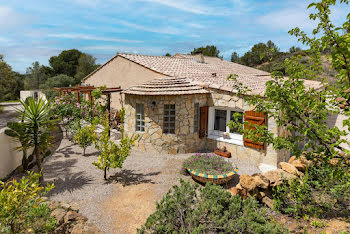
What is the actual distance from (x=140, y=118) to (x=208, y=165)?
5325 mm

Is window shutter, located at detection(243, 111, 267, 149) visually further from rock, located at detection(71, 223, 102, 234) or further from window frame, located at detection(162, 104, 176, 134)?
rock, located at detection(71, 223, 102, 234)

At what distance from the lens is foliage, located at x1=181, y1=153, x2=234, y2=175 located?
895cm

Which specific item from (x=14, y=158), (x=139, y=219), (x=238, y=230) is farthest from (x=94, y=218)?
(x=14, y=158)

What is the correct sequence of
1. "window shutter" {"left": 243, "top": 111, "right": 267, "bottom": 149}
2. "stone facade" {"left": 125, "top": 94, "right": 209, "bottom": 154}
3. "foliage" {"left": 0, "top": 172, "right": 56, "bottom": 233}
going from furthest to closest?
1. "stone facade" {"left": 125, "top": 94, "right": 209, "bottom": 154}
2. "window shutter" {"left": 243, "top": 111, "right": 267, "bottom": 149}
3. "foliage" {"left": 0, "top": 172, "right": 56, "bottom": 233}

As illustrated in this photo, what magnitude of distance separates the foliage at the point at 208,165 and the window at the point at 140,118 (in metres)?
4.17

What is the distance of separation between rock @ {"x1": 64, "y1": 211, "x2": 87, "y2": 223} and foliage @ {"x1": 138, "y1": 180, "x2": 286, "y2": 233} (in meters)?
2.61

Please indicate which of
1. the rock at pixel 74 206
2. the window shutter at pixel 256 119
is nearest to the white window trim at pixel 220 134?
the window shutter at pixel 256 119

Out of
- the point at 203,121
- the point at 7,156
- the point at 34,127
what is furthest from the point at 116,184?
the point at 203,121

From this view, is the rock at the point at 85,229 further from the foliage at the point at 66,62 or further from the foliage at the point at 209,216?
the foliage at the point at 66,62

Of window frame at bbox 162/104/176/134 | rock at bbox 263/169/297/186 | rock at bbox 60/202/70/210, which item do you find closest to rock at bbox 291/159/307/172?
rock at bbox 263/169/297/186

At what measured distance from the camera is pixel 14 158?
9.66 m

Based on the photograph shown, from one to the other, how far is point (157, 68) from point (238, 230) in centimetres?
1285

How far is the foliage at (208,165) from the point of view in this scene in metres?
8.95

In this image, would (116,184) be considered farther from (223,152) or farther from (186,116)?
(223,152)
